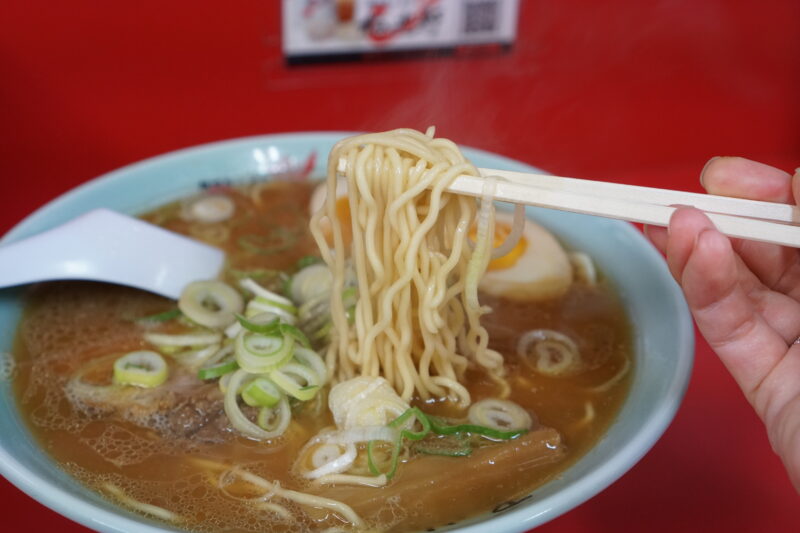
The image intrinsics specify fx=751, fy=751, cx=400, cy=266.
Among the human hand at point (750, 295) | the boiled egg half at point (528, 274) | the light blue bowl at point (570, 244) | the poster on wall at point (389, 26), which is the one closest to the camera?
the human hand at point (750, 295)

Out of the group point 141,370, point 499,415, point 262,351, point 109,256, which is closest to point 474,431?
point 499,415

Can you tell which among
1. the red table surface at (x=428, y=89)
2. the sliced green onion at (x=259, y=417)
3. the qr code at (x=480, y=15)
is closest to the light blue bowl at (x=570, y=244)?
the sliced green onion at (x=259, y=417)

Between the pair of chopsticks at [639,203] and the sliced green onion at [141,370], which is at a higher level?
the pair of chopsticks at [639,203]

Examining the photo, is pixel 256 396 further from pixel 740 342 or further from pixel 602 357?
pixel 740 342

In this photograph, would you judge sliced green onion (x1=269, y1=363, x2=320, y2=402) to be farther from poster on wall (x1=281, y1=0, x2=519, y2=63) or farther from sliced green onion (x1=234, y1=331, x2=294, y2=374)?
poster on wall (x1=281, y1=0, x2=519, y2=63)

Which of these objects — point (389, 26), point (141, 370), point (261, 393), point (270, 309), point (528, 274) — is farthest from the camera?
point (389, 26)

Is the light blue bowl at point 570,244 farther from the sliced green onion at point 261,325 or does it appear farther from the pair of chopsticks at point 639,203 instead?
the sliced green onion at point 261,325

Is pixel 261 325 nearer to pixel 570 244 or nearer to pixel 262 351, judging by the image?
pixel 262 351

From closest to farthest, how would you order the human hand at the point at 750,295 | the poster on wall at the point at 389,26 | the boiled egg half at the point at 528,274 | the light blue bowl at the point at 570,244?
the human hand at the point at 750,295 < the light blue bowl at the point at 570,244 < the boiled egg half at the point at 528,274 < the poster on wall at the point at 389,26
